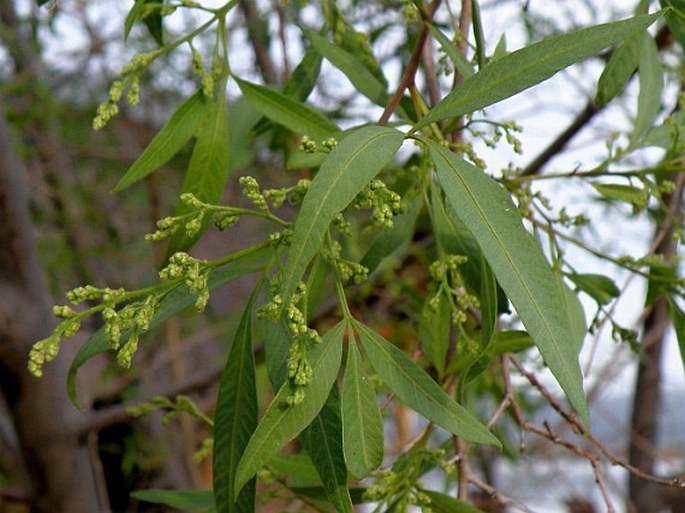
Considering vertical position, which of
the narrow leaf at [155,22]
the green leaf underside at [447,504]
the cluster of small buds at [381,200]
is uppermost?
the narrow leaf at [155,22]

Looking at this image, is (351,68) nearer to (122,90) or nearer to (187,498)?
(122,90)

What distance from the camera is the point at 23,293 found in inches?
48.0

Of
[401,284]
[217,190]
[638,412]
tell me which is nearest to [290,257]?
[217,190]

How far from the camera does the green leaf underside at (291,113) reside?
2.14ft

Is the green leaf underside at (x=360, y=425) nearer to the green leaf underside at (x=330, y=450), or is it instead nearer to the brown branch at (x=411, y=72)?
the green leaf underside at (x=330, y=450)

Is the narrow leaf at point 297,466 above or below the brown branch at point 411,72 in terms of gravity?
below

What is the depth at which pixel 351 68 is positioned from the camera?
0.70 meters

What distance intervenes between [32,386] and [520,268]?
0.92 metres

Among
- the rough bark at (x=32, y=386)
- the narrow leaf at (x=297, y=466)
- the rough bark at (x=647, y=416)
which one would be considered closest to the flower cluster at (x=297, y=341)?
the narrow leaf at (x=297, y=466)

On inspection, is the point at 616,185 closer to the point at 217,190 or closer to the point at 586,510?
the point at 217,190

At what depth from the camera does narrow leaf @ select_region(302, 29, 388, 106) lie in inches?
27.1

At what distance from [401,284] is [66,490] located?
559 millimetres

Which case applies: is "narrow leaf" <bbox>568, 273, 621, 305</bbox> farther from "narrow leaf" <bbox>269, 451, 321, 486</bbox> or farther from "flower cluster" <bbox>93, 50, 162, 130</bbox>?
"flower cluster" <bbox>93, 50, 162, 130</bbox>

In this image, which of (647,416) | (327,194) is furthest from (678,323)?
(647,416)
